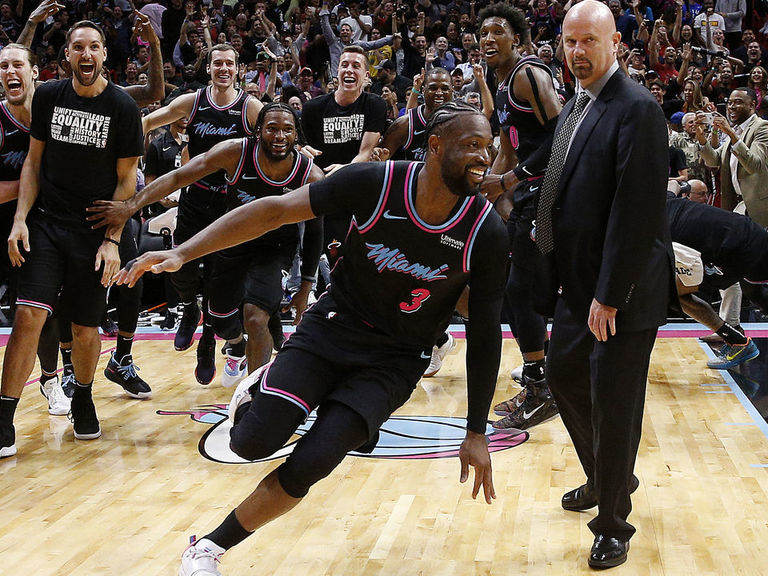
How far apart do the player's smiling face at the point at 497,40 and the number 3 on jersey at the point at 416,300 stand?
2.25 metres

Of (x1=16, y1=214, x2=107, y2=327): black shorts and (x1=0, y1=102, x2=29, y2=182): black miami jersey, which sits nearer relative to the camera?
(x1=16, y1=214, x2=107, y2=327): black shorts

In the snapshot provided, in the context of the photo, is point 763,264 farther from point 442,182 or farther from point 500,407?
point 442,182

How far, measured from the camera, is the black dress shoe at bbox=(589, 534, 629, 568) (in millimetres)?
3111

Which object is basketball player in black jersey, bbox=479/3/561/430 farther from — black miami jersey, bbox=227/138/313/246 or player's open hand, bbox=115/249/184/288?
player's open hand, bbox=115/249/184/288

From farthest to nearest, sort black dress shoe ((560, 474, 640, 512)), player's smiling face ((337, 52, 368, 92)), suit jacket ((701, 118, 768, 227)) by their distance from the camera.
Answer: suit jacket ((701, 118, 768, 227)) → player's smiling face ((337, 52, 368, 92)) → black dress shoe ((560, 474, 640, 512))

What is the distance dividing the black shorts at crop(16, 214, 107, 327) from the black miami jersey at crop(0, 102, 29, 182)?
42cm

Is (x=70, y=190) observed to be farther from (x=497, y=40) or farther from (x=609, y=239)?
(x=609, y=239)

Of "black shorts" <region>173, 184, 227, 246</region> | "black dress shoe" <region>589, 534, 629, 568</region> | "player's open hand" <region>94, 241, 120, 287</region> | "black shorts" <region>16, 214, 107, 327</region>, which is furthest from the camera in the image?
"black shorts" <region>173, 184, 227, 246</region>

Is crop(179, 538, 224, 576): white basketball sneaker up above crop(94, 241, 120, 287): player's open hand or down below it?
below

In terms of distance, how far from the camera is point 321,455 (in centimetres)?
279

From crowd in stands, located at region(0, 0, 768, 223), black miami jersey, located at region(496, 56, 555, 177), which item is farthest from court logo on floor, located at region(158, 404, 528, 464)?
crowd in stands, located at region(0, 0, 768, 223)

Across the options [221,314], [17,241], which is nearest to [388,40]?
[221,314]

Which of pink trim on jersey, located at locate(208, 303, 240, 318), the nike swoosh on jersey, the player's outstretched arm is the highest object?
the player's outstretched arm

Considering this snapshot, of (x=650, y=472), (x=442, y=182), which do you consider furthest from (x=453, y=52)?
(x=442, y=182)
